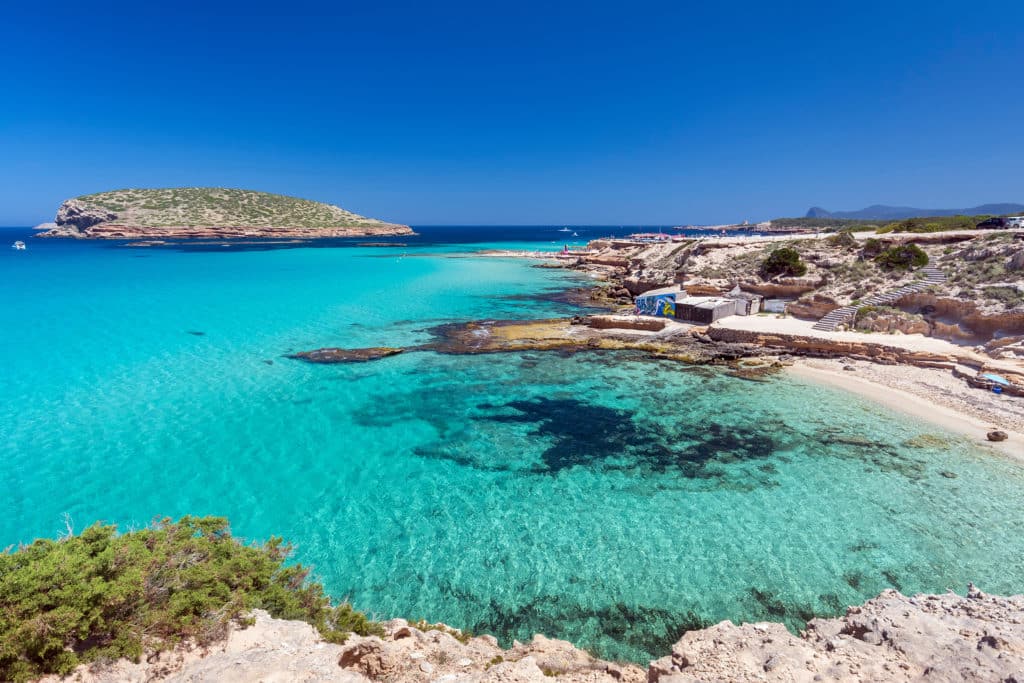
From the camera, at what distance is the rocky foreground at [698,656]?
530cm

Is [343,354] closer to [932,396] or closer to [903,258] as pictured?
[932,396]

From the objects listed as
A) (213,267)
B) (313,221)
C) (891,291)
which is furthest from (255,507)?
(313,221)

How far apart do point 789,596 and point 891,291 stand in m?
26.2

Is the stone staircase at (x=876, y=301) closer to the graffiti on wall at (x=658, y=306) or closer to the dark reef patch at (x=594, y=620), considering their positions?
the graffiti on wall at (x=658, y=306)

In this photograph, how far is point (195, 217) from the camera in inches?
4855

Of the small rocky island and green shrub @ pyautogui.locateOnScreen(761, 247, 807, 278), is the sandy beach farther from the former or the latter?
the small rocky island

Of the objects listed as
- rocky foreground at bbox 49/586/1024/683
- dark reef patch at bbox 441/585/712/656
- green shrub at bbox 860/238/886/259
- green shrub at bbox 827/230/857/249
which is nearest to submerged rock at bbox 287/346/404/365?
dark reef patch at bbox 441/585/712/656

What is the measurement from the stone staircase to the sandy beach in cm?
451

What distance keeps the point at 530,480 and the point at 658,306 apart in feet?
74.0

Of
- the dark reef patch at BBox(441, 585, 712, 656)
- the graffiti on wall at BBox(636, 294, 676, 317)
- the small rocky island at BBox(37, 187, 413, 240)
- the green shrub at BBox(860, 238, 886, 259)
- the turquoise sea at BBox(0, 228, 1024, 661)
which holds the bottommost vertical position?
the dark reef patch at BBox(441, 585, 712, 656)

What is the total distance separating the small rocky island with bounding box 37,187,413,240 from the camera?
382ft

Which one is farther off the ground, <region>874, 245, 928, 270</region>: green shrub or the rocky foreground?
<region>874, 245, 928, 270</region>: green shrub

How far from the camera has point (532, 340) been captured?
1082 inches

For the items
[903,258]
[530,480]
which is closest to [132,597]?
[530,480]
